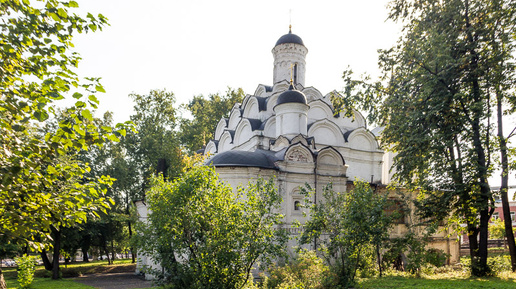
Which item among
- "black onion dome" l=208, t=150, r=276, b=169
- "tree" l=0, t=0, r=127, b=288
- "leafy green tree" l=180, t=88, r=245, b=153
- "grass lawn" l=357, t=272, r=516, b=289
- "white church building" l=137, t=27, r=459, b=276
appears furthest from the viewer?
"leafy green tree" l=180, t=88, r=245, b=153

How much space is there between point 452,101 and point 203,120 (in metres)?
22.6

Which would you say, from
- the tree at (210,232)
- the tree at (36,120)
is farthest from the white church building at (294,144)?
the tree at (36,120)

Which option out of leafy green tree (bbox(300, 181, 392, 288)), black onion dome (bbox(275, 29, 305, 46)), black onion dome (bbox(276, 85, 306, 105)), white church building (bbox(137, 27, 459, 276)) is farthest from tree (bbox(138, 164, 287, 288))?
black onion dome (bbox(275, 29, 305, 46))

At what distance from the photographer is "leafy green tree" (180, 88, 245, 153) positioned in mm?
30125

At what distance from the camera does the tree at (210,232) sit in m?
8.05

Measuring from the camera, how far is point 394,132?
11422mm

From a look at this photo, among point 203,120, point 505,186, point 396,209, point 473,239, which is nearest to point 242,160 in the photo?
point 396,209

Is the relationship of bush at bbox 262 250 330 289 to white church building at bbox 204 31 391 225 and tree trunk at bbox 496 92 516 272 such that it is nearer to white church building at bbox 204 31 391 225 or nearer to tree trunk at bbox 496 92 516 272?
white church building at bbox 204 31 391 225

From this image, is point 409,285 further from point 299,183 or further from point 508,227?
point 299,183

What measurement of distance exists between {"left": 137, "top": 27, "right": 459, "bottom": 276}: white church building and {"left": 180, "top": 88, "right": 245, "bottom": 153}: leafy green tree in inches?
179

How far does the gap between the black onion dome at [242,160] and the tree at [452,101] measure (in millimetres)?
5518

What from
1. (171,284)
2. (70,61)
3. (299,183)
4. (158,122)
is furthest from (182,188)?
(158,122)

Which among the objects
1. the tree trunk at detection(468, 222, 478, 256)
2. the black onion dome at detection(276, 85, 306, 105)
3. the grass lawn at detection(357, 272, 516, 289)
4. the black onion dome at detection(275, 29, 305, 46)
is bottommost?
the grass lawn at detection(357, 272, 516, 289)

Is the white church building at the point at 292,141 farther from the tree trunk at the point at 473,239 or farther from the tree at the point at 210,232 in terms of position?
the tree at the point at 210,232
